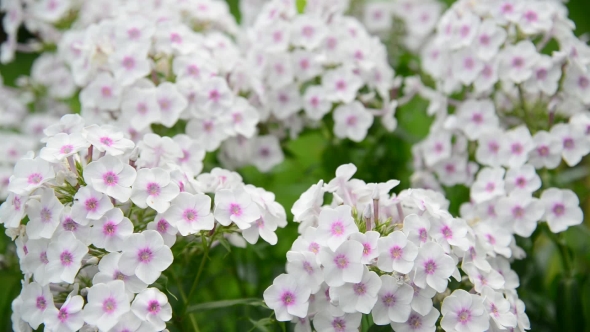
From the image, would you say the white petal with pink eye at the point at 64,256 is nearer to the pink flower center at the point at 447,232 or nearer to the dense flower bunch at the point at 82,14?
the pink flower center at the point at 447,232

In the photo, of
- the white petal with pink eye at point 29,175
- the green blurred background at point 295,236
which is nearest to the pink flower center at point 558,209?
the green blurred background at point 295,236

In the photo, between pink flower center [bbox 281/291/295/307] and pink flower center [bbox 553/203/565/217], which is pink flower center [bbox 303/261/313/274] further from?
pink flower center [bbox 553/203/565/217]

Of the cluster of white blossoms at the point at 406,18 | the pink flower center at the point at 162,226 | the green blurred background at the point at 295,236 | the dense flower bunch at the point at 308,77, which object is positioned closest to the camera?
the pink flower center at the point at 162,226

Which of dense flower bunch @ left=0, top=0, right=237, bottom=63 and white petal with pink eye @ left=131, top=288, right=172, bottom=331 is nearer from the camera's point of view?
white petal with pink eye @ left=131, top=288, right=172, bottom=331

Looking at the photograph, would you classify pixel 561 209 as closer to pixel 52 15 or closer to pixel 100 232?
pixel 100 232

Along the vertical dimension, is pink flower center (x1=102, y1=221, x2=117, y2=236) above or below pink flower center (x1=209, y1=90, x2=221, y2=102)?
above

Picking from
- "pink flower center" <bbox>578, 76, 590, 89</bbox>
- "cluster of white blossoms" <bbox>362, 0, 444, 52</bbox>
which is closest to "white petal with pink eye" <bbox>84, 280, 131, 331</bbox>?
"pink flower center" <bbox>578, 76, 590, 89</bbox>

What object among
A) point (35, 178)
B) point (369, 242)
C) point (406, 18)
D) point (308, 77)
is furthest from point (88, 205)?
point (406, 18)
